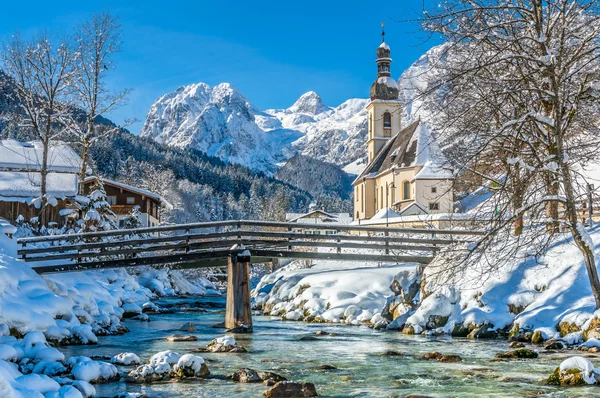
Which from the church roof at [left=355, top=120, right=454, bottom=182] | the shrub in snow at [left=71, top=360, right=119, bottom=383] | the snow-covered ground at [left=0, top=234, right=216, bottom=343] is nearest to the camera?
the shrub in snow at [left=71, top=360, right=119, bottom=383]

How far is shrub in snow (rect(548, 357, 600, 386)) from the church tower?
6407 cm

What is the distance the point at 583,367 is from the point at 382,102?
2600 inches

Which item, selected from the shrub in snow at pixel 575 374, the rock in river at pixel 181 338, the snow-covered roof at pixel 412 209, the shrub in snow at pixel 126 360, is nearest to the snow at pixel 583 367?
the shrub in snow at pixel 575 374

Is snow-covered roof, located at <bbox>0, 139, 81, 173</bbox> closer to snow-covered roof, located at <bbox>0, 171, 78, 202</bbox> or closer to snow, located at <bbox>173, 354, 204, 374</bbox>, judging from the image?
snow-covered roof, located at <bbox>0, 171, 78, 202</bbox>

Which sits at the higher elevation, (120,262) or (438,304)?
(120,262)

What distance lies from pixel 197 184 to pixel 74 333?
444 feet

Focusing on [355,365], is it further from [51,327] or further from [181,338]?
[51,327]

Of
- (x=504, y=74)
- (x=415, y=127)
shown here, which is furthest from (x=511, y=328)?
(x=415, y=127)

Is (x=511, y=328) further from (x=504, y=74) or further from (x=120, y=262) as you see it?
(x=120, y=262)

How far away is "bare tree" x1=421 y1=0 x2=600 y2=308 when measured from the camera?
40.0ft

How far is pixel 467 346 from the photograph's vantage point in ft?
59.8

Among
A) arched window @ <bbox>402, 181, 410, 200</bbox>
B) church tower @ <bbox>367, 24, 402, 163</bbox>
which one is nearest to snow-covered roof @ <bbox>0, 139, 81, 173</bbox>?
arched window @ <bbox>402, 181, 410, 200</bbox>

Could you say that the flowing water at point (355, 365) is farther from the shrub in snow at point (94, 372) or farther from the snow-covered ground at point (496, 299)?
the snow-covered ground at point (496, 299)

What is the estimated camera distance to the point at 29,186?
37.3 m
